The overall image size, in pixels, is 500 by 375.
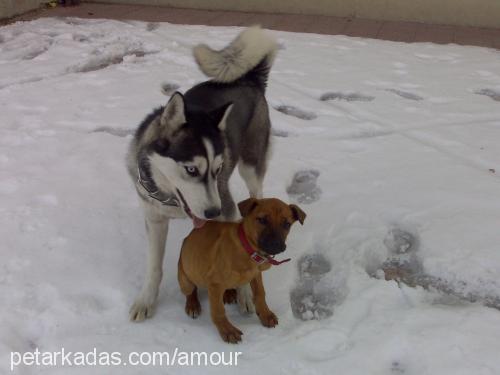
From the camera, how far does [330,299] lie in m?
2.41

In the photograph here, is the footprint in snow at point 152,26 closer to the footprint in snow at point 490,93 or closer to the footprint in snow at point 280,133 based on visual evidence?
the footprint in snow at point 280,133

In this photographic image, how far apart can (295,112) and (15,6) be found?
202 inches

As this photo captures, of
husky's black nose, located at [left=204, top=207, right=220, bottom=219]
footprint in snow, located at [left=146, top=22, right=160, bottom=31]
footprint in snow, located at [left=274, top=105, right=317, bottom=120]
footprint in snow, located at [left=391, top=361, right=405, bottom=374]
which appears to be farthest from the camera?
footprint in snow, located at [left=146, top=22, right=160, bottom=31]

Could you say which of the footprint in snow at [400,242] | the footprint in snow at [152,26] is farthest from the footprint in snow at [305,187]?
the footprint in snow at [152,26]

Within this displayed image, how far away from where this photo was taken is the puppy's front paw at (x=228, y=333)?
7.02ft

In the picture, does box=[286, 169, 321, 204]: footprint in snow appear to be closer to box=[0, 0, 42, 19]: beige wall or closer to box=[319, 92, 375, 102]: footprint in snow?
box=[319, 92, 375, 102]: footprint in snow

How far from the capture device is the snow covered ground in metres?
2.12

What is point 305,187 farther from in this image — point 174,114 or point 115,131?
point 115,131

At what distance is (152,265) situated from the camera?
95.7 inches

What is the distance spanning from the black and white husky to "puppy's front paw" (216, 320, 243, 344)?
0.76 feet

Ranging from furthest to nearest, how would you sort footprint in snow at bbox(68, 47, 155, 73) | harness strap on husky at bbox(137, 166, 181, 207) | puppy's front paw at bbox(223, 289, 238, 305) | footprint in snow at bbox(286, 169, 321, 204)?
1. footprint in snow at bbox(68, 47, 155, 73)
2. footprint in snow at bbox(286, 169, 321, 204)
3. puppy's front paw at bbox(223, 289, 238, 305)
4. harness strap on husky at bbox(137, 166, 181, 207)

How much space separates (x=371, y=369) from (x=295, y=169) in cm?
180

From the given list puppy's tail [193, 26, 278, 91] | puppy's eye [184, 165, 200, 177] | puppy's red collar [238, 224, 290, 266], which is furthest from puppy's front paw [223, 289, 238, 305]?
puppy's tail [193, 26, 278, 91]

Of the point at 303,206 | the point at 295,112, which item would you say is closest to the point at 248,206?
the point at 303,206
